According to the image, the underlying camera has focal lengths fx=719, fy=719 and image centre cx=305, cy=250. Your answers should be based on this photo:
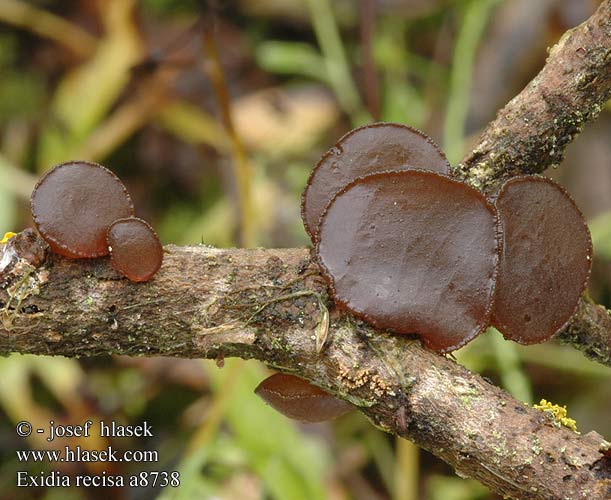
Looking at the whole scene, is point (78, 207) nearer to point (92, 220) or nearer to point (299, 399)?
point (92, 220)

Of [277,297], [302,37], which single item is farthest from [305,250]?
[302,37]

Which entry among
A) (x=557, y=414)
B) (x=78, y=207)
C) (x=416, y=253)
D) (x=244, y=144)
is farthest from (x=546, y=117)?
(x=244, y=144)

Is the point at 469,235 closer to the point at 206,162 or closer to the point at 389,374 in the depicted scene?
the point at 389,374

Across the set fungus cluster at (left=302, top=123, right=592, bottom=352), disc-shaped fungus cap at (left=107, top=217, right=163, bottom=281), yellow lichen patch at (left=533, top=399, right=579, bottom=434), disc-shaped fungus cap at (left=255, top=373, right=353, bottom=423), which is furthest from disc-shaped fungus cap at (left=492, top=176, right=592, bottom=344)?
disc-shaped fungus cap at (left=107, top=217, right=163, bottom=281)

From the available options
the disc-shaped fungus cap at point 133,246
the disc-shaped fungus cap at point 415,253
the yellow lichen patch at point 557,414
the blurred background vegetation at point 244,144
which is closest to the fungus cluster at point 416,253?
the disc-shaped fungus cap at point 415,253

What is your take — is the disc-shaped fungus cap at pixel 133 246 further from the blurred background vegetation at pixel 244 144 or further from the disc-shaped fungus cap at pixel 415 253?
the blurred background vegetation at pixel 244 144
